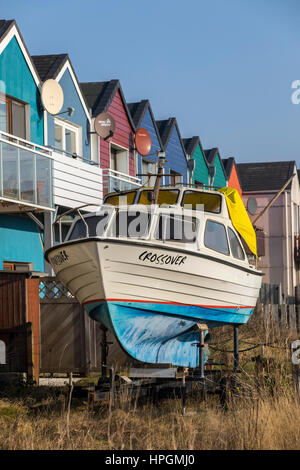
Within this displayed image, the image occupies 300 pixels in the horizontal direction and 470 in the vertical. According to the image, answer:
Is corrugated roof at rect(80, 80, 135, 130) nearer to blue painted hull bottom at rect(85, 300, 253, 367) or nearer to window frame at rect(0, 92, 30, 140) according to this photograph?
window frame at rect(0, 92, 30, 140)

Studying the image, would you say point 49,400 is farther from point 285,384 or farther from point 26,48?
point 26,48

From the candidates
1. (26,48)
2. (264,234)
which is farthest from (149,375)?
(264,234)

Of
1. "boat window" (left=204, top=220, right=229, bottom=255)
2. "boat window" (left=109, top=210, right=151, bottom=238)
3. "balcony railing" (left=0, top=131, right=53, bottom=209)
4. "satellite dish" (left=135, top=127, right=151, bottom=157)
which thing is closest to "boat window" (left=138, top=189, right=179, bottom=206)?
"boat window" (left=204, top=220, right=229, bottom=255)

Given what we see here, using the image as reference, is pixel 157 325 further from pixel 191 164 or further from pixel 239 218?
pixel 191 164

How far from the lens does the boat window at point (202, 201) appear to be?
12.8 meters

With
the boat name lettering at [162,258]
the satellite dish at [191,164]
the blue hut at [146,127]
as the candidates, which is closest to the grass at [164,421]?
the boat name lettering at [162,258]

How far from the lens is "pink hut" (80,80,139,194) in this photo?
23.9 metres

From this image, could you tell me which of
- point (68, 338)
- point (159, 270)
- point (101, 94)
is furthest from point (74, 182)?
point (159, 270)

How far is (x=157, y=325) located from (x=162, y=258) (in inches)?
43.0

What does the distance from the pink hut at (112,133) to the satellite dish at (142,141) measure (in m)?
0.26

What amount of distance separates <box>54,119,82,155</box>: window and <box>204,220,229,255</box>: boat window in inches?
424

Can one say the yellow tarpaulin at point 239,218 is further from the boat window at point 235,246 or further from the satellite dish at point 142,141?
the satellite dish at point 142,141

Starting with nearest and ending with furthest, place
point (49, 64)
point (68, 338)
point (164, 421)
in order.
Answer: point (164, 421), point (68, 338), point (49, 64)

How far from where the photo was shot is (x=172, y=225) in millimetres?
11477
